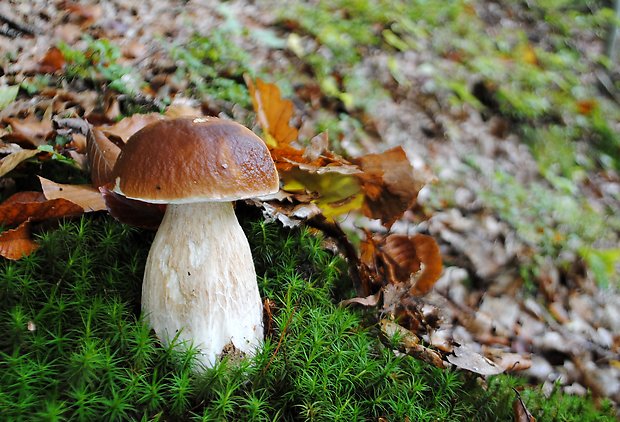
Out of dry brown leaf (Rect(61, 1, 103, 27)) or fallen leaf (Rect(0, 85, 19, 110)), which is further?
dry brown leaf (Rect(61, 1, 103, 27))

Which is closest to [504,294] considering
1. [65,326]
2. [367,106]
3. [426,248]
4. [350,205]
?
[426,248]

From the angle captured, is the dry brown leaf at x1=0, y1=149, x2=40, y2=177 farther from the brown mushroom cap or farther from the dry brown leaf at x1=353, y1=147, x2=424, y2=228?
the dry brown leaf at x1=353, y1=147, x2=424, y2=228

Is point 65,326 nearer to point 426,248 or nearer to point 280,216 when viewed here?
point 280,216

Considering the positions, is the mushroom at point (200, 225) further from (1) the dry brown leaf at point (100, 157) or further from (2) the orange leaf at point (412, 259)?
(2) the orange leaf at point (412, 259)

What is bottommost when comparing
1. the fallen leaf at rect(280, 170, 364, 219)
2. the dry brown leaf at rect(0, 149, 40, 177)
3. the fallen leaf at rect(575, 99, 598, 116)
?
the fallen leaf at rect(575, 99, 598, 116)

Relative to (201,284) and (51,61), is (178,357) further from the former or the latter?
(51,61)

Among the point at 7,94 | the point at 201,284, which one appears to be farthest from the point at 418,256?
the point at 7,94

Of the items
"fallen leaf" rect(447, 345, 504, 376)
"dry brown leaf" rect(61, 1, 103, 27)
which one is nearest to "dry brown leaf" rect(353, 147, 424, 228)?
"fallen leaf" rect(447, 345, 504, 376)

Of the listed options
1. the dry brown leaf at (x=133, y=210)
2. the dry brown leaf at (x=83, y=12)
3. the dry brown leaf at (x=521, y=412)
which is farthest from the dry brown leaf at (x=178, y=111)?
the dry brown leaf at (x=521, y=412)
